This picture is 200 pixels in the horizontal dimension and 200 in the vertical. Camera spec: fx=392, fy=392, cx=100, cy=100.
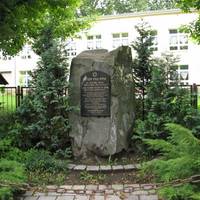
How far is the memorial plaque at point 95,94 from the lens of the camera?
27.2 feet

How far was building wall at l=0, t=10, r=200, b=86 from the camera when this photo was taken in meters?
32.4

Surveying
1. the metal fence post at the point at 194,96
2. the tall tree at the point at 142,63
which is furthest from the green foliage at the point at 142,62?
the metal fence post at the point at 194,96

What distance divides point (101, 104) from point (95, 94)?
28 cm

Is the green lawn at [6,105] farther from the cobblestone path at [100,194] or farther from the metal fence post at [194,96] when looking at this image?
the metal fence post at [194,96]

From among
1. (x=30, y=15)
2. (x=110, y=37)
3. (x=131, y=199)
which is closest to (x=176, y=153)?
(x=131, y=199)

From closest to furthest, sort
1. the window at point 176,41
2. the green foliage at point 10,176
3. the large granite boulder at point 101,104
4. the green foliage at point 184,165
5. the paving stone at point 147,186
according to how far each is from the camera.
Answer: the green foliage at point 184,165 → the green foliage at point 10,176 → the paving stone at point 147,186 → the large granite boulder at point 101,104 → the window at point 176,41

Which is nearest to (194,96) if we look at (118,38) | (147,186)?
(147,186)

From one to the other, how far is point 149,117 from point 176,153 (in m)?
3.37

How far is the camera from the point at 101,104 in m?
8.30

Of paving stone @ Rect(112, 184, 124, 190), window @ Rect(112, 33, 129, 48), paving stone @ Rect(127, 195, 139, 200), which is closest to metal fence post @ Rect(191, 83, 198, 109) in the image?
paving stone @ Rect(112, 184, 124, 190)

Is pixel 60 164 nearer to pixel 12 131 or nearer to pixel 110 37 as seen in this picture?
pixel 12 131

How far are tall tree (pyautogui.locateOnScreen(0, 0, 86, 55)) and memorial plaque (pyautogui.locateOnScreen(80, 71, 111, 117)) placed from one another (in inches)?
124

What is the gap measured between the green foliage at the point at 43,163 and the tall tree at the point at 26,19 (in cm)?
398

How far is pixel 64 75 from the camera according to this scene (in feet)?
29.0
